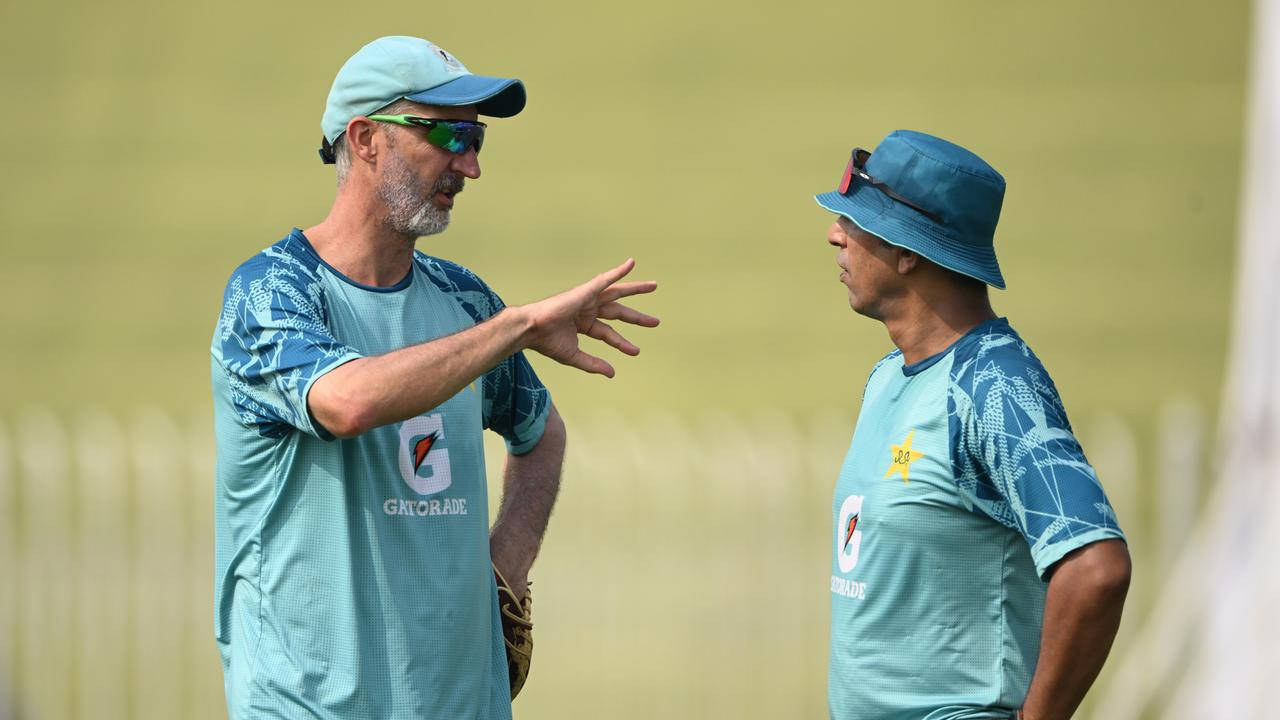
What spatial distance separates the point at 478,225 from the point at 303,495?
21.3ft

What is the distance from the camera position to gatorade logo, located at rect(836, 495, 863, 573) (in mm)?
3100

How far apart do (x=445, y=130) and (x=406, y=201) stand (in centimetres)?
18

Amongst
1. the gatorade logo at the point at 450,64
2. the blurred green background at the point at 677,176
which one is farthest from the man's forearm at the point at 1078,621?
the blurred green background at the point at 677,176

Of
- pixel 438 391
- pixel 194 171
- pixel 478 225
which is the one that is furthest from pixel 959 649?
pixel 194 171

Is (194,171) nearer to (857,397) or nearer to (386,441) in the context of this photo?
(857,397)

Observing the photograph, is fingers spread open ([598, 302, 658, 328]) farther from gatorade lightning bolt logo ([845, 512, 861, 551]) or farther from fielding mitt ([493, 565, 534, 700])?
fielding mitt ([493, 565, 534, 700])

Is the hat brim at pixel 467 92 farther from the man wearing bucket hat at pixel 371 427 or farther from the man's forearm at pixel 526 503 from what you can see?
the man's forearm at pixel 526 503

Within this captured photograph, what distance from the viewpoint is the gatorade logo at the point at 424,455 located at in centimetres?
310


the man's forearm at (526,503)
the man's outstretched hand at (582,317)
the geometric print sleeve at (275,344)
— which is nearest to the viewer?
the geometric print sleeve at (275,344)

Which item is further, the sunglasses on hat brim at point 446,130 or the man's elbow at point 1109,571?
the sunglasses on hat brim at point 446,130

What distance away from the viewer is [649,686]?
771 centimetres

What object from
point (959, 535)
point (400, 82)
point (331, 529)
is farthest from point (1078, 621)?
point (400, 82)

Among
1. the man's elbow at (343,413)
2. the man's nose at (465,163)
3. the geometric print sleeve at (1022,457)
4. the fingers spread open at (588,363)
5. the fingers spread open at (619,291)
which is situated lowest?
the geometric print sleeve at (1022,457)

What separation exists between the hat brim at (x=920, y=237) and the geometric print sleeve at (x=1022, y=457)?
7.0 inches
